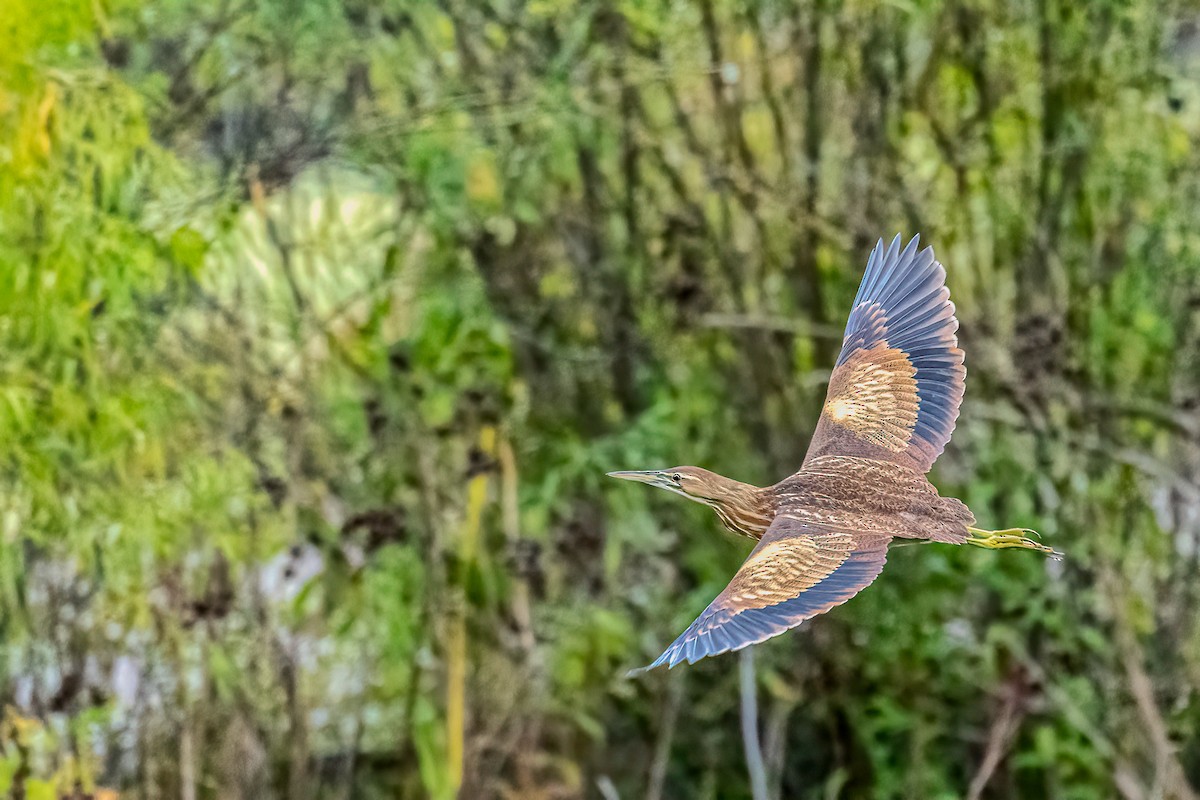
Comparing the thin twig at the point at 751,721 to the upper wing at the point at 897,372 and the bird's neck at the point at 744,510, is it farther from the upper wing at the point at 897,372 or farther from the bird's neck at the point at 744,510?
the bird's neck at the point at 744,510

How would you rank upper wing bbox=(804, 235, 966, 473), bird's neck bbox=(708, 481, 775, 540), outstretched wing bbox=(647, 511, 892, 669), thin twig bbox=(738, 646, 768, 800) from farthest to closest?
1. thin twig bbox=(738, 646, 768, 800)
2. upper wing bbox=(804, 235, 966, 473)
3. bird's neck bbox=(708, 481, 775, 540)
4. outstretched wing bbox=(647, 511, 892, 669)

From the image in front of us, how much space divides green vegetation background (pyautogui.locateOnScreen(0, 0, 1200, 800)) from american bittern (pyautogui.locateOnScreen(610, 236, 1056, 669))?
5.08 feet

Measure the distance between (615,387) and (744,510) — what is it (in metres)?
2.07

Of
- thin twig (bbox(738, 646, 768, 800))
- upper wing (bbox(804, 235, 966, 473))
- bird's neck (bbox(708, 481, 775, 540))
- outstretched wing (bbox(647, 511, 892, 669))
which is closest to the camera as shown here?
outstretched wing (bbox(647, 511, 892, 669))

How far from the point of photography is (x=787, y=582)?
150 cm

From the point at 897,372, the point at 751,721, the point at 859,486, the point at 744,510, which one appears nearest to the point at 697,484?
the point at 744,510

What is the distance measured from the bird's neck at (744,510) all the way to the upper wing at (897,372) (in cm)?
10

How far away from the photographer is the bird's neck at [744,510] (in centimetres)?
166

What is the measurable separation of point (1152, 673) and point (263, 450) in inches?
78.6

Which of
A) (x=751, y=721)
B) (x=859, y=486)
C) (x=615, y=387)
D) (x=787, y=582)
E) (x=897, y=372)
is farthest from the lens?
(x=615, y=387)

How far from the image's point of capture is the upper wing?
5.95 feet

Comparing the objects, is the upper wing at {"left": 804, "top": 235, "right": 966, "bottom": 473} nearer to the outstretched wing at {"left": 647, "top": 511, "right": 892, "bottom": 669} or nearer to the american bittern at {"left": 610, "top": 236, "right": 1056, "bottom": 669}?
the american bittern at {"left": 610, "top": 236, "right": 1056, "bottom": 669}

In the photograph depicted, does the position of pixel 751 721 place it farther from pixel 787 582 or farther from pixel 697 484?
pixel 787 582

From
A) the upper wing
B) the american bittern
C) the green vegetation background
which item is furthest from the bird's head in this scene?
the green vegetation background
